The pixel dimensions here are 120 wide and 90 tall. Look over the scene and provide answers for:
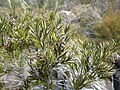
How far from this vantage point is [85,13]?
1220cm

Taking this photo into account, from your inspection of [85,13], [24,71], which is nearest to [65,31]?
[24,71]

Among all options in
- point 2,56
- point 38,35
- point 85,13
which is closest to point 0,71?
point 2,56

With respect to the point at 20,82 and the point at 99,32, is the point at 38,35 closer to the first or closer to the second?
the point at 20,82

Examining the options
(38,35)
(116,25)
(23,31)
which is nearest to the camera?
(38,35)

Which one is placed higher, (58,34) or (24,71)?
(58,34)

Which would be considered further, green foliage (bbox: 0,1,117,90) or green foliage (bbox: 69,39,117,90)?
green foliage (bbox: 69,39,117,90)

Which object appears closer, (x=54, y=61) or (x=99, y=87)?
(x=54, y=61)

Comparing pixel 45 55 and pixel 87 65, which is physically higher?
pixel 45 55

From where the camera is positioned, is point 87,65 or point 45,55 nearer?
point 45,55

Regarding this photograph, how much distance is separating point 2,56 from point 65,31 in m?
0.97

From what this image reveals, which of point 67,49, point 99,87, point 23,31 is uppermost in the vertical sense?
point 23,31

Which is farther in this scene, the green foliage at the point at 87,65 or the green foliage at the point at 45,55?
the green foliage at the point at 87,65

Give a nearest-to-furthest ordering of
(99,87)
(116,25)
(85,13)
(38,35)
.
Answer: (38,35)
(99,87)
(116,25)
(85,13)

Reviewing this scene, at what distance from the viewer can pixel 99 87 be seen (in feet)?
15.6
